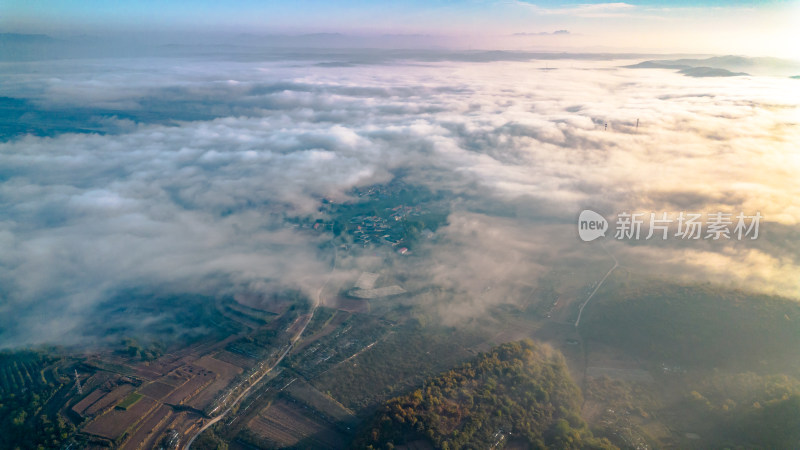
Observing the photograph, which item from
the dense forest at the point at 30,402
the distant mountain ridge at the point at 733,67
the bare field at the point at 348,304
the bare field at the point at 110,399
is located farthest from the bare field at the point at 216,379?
the distant mountain ridge at the point at 733,67

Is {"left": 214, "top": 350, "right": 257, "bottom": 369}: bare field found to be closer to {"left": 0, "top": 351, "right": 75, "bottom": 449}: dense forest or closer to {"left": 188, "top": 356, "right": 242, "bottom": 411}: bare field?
{"left": 188, "top": 356, "right": 242, "bottom": 411}: bare field

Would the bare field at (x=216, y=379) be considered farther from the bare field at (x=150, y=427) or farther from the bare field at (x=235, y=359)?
the bare field at (x=150, y=427)

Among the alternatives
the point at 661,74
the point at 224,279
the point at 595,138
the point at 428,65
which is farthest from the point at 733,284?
the point at 428,65

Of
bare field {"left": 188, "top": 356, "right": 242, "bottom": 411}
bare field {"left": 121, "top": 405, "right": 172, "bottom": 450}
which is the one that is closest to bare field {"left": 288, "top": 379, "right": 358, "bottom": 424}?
bare field {"left": 188, "top": 356, "right": 242, "bottom": 411}

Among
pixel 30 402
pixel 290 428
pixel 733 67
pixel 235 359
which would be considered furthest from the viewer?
pixel 733 67

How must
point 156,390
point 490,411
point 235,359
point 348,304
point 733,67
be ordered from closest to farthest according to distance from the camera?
point 490,411
point 156,390
point 235,359
point 348,304
point 733,67

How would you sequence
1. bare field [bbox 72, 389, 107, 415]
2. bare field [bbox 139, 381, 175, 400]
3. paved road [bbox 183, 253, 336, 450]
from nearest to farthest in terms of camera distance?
paved road [bbox 183, 253, 336, 450] → bare field [bbox 72, 389, 107, 415] → bare field [bbox 139, 381, 175, 400]

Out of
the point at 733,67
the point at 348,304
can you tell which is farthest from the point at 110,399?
the point at 733,67

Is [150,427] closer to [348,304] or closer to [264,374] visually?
[264,374]
